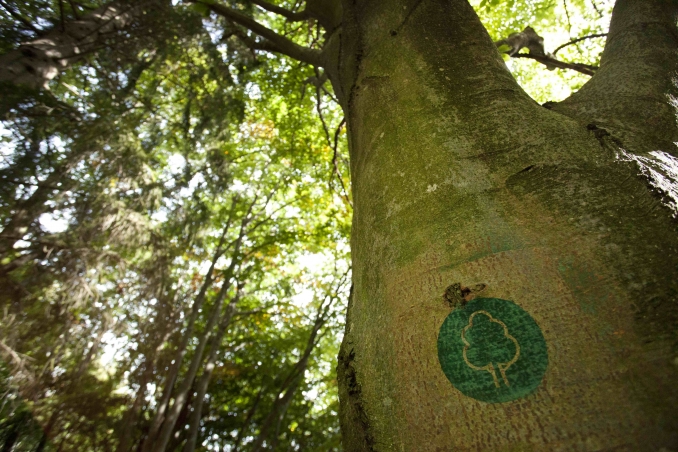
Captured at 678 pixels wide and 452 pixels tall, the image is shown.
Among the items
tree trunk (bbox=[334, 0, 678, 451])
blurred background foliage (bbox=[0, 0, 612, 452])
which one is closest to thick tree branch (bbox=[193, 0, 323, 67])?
blurred background foliage (bbox=[0, 0, 612, 452])

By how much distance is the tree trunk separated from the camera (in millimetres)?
620

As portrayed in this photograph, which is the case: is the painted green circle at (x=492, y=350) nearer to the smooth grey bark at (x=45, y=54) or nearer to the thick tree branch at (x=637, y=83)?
the thick tree branch at (x=637, y=83)

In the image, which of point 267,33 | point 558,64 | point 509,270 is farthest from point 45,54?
point 558,64

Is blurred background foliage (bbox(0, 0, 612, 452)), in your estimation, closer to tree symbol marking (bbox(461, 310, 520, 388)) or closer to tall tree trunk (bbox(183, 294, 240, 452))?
tall tree trunk (bbox(183, 294, 240, 452))

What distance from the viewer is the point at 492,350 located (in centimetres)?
71

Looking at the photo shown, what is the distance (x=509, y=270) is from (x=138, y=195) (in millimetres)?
7152

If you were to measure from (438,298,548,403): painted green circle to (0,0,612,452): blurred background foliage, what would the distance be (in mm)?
2586

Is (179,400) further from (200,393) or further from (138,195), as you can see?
(138,195)

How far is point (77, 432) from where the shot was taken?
22.7 feet

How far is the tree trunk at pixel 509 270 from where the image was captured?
0.62 m

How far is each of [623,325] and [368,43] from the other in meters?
1.56

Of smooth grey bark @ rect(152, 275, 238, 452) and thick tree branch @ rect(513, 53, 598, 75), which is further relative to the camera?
smooth grey bark @ rect(152, 275, 238, 452)

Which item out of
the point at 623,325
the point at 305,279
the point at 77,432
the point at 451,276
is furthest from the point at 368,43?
the point at 305,279

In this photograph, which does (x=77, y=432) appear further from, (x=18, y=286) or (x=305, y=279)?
(x=305, y=279)
